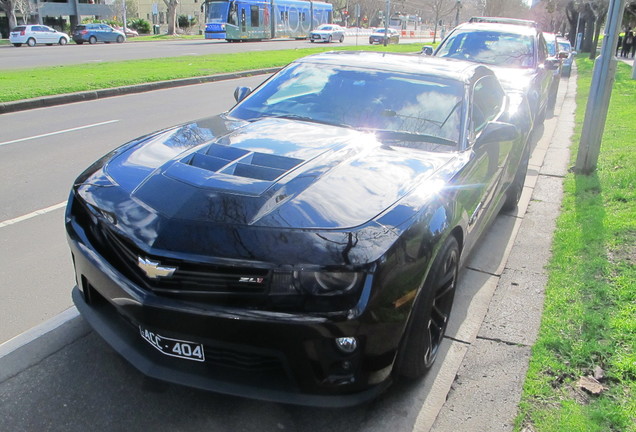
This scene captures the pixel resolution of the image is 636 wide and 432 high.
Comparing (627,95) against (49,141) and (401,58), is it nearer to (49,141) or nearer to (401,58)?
(401,58)

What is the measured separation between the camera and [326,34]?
4478 centimetres

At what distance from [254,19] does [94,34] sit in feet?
38.6

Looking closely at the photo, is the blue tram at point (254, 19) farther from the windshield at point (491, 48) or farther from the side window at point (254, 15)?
the windshield at point (491, 48)

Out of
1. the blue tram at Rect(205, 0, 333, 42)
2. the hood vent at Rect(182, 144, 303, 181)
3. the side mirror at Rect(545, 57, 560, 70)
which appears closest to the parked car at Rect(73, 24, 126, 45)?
the blue tram at Rect(205, 0, 333, 42)

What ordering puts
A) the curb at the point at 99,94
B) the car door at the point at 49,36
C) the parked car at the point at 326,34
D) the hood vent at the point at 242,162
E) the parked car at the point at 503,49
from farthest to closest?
the parked car at the point at 326,34
the car door at the point at 49,36
the curb at the point at 99,94
the parked car at the point at 503,49
the hood vent at the point at 242,162

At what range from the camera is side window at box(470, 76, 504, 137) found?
4021 millimetres

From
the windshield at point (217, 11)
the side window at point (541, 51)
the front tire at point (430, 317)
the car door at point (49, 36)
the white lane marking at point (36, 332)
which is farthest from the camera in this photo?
the windshield at point (217, 11)

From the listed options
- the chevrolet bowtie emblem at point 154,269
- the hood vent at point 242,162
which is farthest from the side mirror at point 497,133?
the chevrolet bowtie emblem at point 154,269

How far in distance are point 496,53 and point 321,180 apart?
7472 mm

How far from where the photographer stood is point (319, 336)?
2.21m

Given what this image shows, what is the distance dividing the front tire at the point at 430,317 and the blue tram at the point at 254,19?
39158mm

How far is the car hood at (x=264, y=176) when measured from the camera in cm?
248

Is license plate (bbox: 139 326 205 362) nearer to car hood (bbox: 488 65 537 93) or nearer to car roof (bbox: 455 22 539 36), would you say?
car hood (bbox: 488 65 537 93)

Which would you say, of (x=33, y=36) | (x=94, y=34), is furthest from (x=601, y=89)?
(x=94, y=34)
